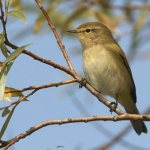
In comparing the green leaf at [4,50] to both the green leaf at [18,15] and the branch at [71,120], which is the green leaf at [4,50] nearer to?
the green leaf at [18,15]

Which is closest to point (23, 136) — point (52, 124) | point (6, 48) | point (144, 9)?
point (52, 124)

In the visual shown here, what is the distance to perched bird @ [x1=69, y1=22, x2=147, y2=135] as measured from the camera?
3.72m

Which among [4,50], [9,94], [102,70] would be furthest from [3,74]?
[102,70]

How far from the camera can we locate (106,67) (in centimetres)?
371

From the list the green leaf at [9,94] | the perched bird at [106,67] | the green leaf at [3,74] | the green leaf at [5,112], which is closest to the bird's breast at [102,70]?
the perched bird at [106,67]

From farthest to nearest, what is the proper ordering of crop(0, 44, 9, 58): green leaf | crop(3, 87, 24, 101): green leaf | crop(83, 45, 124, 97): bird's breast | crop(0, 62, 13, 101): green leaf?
crop(83, 45, 124, 97): bird's breast → crop(3, 87, 24, 101): green leaf → crop(0, 44, 9, 58): green leaf → crop(0, 62, 13, 101): green leaf

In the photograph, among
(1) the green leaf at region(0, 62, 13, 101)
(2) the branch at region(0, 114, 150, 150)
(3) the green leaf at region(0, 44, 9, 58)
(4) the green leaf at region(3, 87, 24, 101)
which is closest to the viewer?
(2) the branch at region(0, 114, 150, 150)

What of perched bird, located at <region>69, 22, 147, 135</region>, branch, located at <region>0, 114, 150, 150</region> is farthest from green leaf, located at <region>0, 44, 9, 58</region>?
perched bird, located at <region>69, 22, 147, 135</region>

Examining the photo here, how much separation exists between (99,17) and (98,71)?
43 cm

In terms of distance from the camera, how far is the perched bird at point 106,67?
3717 mm

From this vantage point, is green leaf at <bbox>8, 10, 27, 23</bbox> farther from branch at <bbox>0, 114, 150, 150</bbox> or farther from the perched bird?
the perched bird

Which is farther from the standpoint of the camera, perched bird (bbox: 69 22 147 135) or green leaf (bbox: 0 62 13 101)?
perched bird (bbox: 69 22 147 135)

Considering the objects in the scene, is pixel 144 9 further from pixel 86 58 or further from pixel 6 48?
pixel 6 48

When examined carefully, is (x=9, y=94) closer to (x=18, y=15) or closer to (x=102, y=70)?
(x=18, y=15)
